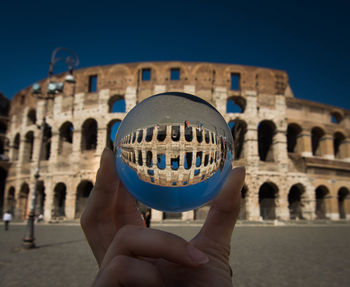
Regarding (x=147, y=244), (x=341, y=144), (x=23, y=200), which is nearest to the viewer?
(x=147, y=244)

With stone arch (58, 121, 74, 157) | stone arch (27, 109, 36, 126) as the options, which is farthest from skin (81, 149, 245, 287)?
stone arch (27, 109, 36, 126)

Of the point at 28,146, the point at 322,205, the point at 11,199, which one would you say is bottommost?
the point at 11,199

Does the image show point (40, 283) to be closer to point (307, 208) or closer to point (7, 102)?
point (307, 208)

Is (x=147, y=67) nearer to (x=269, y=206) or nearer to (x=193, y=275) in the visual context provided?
(x=269, y=206)

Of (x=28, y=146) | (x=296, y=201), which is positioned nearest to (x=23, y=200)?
(x=28, y=146)

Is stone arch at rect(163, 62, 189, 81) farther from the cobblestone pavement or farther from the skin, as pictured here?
the skin

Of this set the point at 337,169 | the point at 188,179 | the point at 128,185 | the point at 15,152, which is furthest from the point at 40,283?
the point at 15,152

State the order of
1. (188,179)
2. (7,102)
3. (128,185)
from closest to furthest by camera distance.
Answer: (188,179), (128,185), (7,102)
